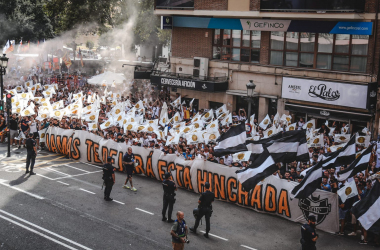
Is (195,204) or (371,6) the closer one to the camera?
(195,204)

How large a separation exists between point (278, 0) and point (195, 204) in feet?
44.6

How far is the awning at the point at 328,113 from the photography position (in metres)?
23.0

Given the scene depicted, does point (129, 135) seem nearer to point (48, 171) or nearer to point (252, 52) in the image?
point (48, 171)

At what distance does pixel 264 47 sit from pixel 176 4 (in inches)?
243

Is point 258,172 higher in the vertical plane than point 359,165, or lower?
lower

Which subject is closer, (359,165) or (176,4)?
(359,165)

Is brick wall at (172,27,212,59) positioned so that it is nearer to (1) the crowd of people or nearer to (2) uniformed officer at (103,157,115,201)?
(1) the crowd of people

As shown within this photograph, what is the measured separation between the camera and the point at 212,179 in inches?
629

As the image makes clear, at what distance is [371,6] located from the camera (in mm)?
22344

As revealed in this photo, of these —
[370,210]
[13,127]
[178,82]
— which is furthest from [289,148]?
[178,82]

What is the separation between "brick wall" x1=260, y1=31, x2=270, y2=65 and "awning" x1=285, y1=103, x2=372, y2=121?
2.98 metres

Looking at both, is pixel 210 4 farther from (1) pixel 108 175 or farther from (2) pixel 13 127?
(1) pixel 108 175

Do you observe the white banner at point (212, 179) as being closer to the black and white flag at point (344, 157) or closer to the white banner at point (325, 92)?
the black and white flag at point (344, 157)

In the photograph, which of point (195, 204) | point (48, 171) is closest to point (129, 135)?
point (48, 171)
